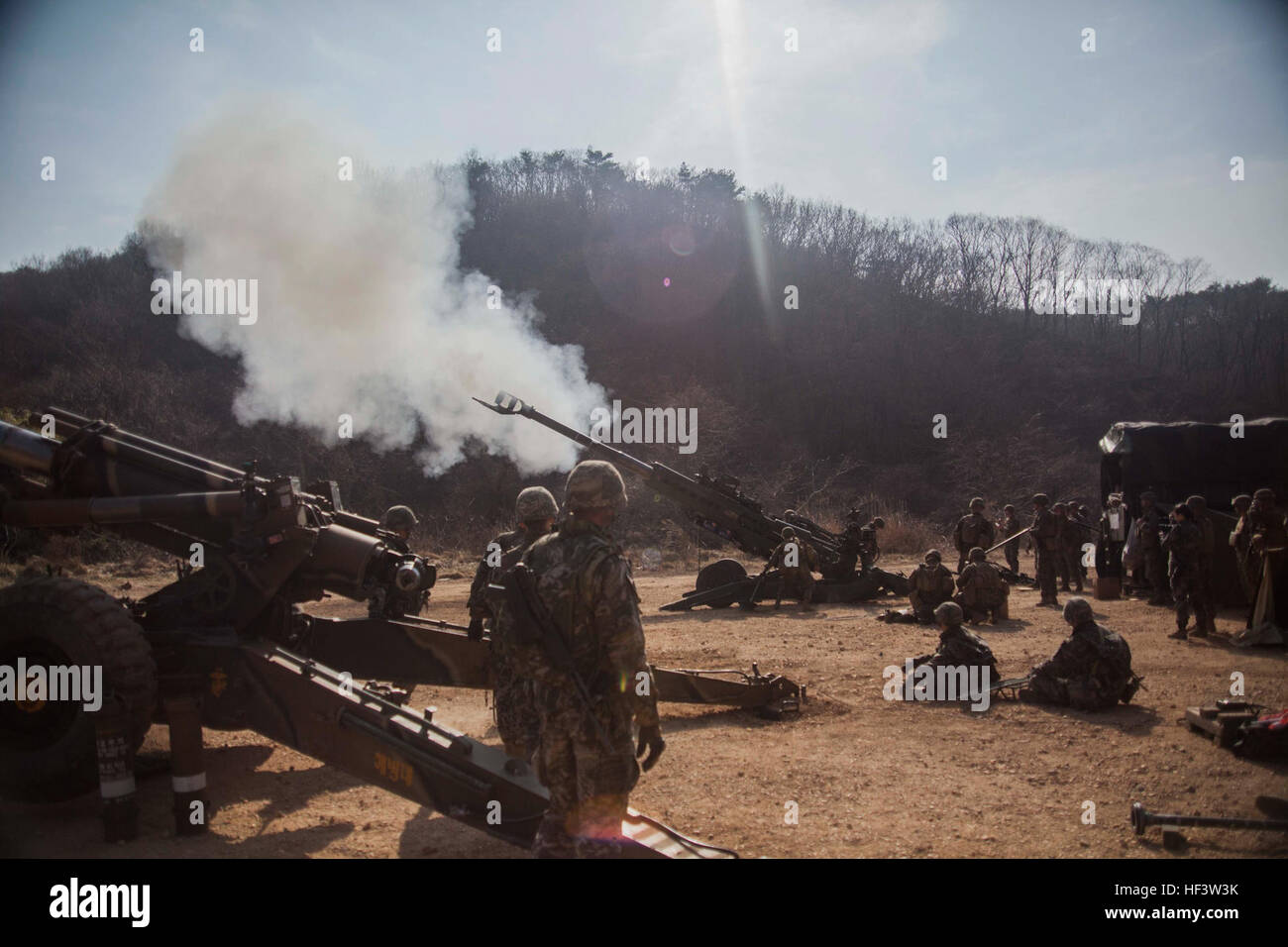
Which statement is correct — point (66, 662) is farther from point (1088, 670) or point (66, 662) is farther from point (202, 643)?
point (1088, 670)

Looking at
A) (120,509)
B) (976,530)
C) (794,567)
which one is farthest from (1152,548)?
(120,509)

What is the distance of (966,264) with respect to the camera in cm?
5238

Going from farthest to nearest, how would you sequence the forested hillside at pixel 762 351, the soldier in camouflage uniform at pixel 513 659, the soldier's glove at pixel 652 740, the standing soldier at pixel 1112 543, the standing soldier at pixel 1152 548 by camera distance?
the forested hillside at pixel 762 351 → the standing soldier at pixel 1112 543 → the standing soldier at pixel 1152 548 → the soldier in camouflage uniform at pixel 513 659 → the soldier's glove at pixel 652 740

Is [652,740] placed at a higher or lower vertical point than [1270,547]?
lower

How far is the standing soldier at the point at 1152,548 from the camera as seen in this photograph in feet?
40.4

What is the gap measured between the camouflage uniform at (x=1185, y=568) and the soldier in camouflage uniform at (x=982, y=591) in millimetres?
1943

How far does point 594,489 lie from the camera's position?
3.81m

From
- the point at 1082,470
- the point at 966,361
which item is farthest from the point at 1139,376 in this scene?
the point at 1082,470

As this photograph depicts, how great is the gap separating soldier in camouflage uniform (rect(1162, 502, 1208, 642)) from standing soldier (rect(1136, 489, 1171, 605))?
1787mm

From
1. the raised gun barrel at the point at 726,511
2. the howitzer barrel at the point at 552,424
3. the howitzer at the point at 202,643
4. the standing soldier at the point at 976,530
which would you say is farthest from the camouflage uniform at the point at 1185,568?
the howitzer at the point at 202,643

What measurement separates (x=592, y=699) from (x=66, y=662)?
3.08m

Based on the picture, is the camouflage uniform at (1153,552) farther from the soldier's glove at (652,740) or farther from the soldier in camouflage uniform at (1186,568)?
the soldier's glove at (652,740)

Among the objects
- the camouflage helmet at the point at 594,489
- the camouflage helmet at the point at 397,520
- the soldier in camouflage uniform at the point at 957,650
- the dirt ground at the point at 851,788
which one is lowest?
the dirt ground at the point at 851,788
